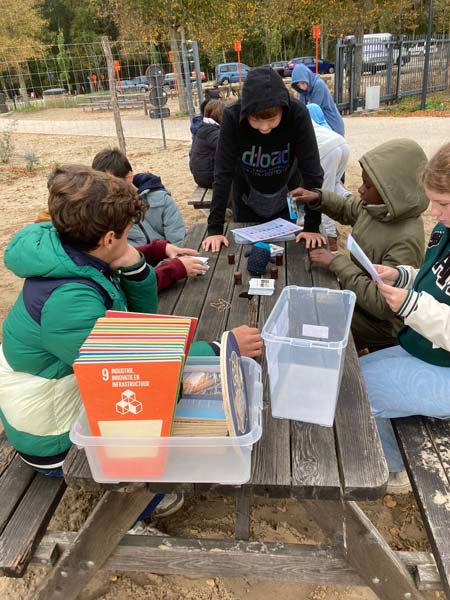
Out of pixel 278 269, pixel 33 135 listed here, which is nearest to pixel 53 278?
pixel 278 269

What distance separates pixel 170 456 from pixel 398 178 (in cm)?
166

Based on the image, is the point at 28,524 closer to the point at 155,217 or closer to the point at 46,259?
the point at 46,259

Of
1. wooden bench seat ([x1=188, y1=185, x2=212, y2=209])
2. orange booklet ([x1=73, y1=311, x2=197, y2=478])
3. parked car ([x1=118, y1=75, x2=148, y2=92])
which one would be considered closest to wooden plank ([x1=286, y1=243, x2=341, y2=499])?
orange booklet ([x1=73, y1=311, x2=197, y2=478])

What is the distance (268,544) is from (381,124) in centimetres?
1180

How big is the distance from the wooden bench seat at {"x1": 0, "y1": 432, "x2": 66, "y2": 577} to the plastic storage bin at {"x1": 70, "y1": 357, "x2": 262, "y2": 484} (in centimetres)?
41

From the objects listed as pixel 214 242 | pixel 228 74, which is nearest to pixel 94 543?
pixel 214 242

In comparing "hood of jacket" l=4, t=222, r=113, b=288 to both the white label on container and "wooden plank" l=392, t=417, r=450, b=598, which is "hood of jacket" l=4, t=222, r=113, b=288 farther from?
"wooden plank" l=392, t=417, r=450, b=598

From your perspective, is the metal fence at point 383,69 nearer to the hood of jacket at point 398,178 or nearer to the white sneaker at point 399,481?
the hood of jacket at point 398,178

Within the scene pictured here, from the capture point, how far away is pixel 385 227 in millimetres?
2312

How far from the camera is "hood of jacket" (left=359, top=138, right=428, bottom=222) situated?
217cm

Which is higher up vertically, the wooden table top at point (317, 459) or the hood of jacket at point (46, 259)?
the hood of jacket at point (46, 259)

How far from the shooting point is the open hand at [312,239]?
267 centimetres

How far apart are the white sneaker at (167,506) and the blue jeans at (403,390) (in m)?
0.91

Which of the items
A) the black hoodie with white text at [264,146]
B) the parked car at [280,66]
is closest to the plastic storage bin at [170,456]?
the black hoodie with white text at [264,146]
